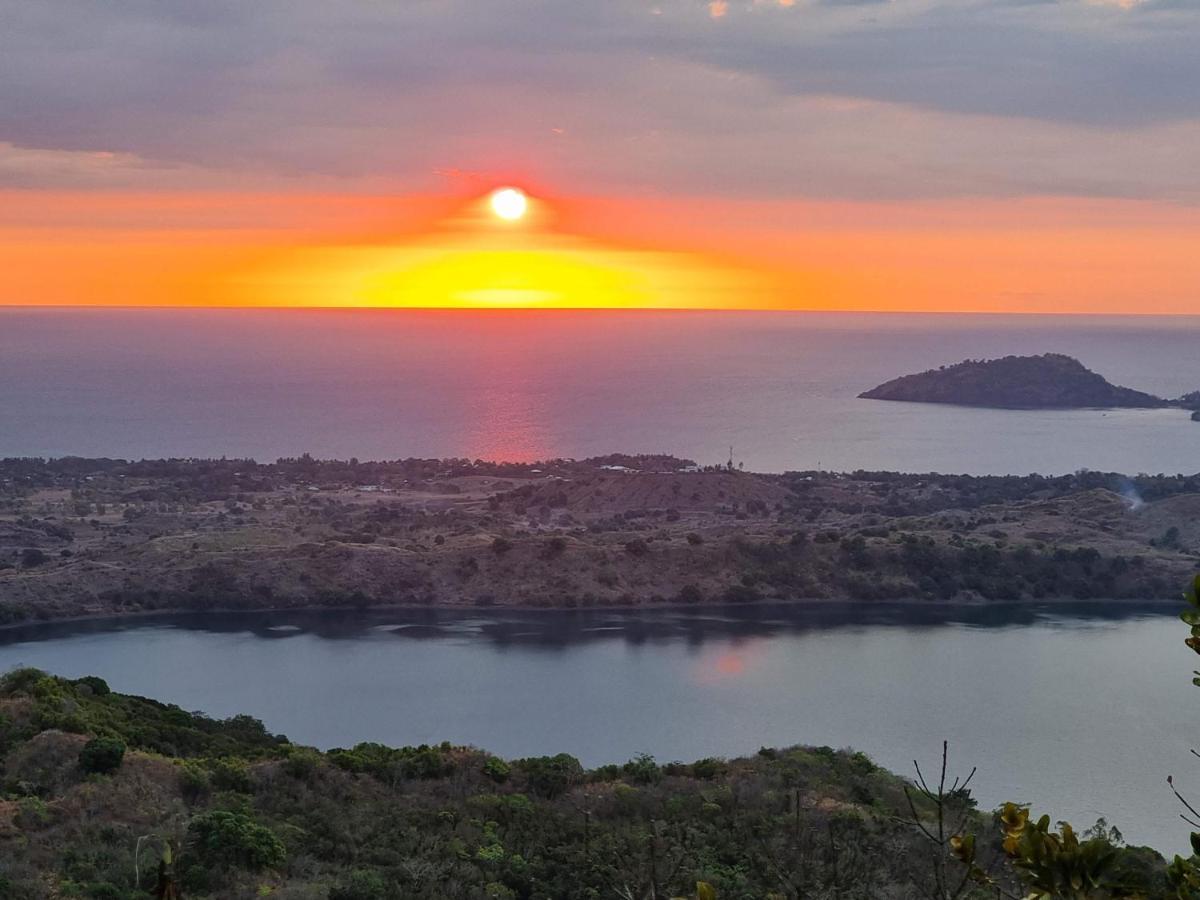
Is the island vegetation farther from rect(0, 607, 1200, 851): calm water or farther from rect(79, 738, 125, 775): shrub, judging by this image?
rect(79, 738, 125, 775): shrub

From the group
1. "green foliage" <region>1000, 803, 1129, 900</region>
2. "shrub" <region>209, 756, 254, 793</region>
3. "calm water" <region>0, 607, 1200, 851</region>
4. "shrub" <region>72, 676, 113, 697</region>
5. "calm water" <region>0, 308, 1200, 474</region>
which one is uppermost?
"calm water" <region>0, 308, 1200, 474</region>

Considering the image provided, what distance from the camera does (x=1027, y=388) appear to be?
413ft

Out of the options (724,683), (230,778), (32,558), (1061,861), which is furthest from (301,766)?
(32,558)

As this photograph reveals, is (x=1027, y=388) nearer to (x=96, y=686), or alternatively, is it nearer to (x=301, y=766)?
(x=96, y=686)

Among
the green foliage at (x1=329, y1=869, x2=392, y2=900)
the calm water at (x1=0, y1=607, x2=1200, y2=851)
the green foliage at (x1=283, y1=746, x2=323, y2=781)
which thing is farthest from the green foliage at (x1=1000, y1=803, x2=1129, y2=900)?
the calm water at (x1=0, y1=607, x2=1200, y2=851)

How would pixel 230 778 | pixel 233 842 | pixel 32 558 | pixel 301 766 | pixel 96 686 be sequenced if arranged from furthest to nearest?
pixel 32 558, pixel 96 686, pixel 301 766, pixel 230 778, pixel 233 842

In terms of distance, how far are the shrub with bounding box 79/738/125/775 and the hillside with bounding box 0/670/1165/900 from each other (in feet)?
0.08

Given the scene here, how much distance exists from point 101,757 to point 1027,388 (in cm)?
→ 12218

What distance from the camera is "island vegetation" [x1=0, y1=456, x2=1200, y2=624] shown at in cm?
4422

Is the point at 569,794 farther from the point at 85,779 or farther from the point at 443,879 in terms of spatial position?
the point at 85,779

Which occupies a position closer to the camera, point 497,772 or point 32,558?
point 497,772

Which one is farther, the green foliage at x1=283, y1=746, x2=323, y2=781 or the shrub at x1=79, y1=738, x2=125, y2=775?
the green foliage at x1=283, y1=746, x2=323, y2=781

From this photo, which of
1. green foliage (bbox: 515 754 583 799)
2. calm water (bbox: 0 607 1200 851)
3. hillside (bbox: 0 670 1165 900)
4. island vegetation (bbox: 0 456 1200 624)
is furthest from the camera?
island vegetation (bbox: 0 456 1200 624)

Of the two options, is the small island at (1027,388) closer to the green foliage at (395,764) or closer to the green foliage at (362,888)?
the green foliage at (395,764)
